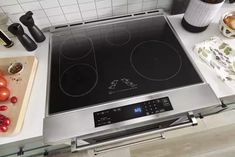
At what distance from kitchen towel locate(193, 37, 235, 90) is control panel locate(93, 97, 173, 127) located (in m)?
0.26

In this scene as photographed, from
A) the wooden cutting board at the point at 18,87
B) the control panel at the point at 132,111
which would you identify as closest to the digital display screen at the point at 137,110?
the control panel at the point at 132,111

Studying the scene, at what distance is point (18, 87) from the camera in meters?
0.69

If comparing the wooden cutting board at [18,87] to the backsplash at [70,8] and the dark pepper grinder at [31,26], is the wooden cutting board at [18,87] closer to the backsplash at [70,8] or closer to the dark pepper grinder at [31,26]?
the dark pepper grinder at [31,26]

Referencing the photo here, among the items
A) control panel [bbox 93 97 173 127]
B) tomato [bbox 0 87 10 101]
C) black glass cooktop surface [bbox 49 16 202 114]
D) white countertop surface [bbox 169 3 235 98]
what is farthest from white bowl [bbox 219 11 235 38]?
tomato [bbox 0 87 10 101]

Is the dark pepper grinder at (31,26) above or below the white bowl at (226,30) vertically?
above

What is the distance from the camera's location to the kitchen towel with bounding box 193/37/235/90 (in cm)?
67

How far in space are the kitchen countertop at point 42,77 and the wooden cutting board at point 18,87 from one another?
20mm

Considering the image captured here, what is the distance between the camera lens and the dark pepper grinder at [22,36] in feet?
2.39

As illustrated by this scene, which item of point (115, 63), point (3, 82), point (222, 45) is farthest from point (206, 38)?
point (3, 82)

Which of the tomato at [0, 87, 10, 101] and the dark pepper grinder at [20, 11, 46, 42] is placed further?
the dark pepper grinder at [20, 11, 46, 42]

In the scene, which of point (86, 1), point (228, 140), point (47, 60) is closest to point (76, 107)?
point (47, 60)

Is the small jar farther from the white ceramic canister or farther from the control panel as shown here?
the white ceramic canister

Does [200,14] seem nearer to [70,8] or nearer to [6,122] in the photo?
[70,8]

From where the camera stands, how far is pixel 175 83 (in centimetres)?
67
